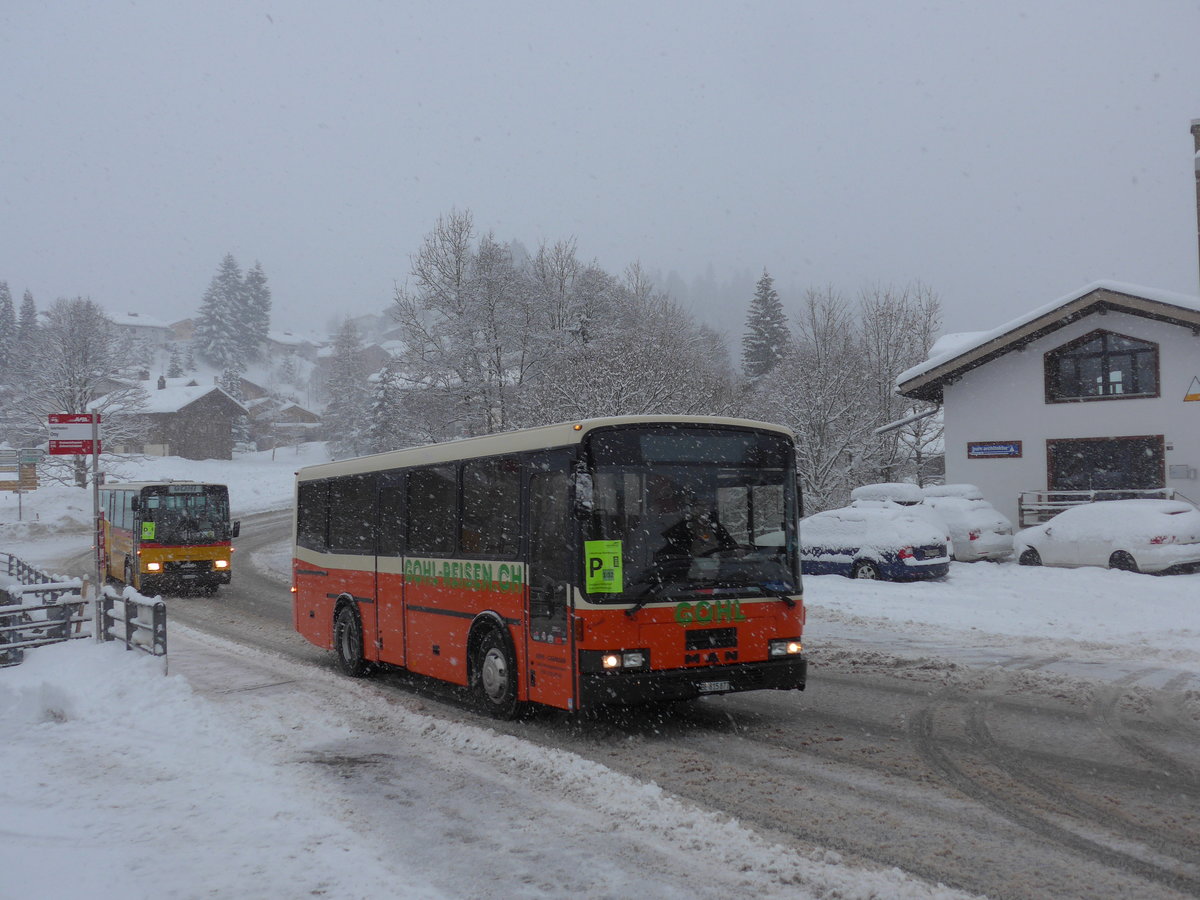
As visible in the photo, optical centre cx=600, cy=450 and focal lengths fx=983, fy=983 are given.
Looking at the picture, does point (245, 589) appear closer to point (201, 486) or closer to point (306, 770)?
point (201, 486)

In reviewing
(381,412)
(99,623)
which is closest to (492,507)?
(99,623)

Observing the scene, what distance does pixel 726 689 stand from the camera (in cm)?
852

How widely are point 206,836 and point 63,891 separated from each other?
1.04 meters

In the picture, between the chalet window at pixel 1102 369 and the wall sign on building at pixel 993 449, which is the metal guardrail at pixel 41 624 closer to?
the wall sign on building at pixel 993 449

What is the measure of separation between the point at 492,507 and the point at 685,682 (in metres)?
2.52

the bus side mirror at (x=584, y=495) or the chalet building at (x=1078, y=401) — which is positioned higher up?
the chalet building at (x=1078, y=401)

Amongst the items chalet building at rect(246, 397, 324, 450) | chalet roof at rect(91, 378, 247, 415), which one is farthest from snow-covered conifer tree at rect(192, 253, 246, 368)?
chalet roof at rect(91, 378, 247, 415)

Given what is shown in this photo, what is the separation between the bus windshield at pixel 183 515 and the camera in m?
23.7

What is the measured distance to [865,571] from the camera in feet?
66.7

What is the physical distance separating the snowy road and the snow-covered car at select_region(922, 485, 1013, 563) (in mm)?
11749

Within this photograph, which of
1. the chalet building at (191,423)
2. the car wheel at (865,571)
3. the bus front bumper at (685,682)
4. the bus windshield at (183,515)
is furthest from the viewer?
the chalet building at (191,423)

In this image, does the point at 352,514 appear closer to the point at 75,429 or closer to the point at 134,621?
the point at 134,621

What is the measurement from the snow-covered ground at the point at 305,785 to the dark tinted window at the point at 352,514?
1.73 meters

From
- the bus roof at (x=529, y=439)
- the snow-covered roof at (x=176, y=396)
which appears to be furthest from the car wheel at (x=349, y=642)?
the snow-covered roof at (x=176, y=396)
